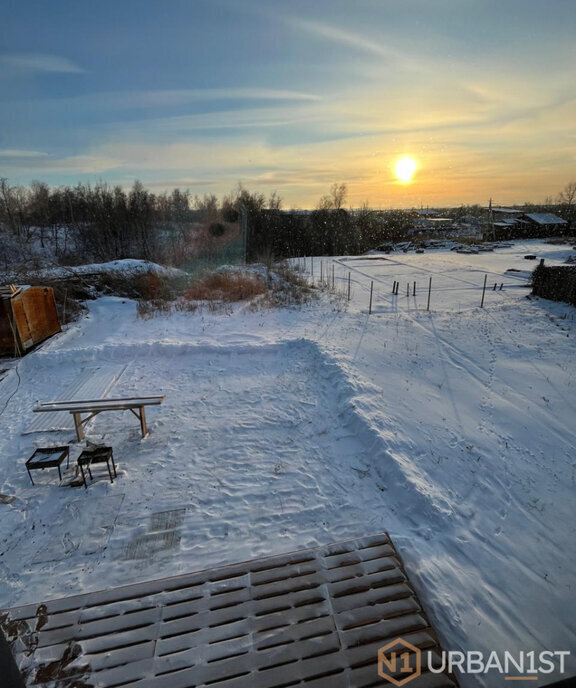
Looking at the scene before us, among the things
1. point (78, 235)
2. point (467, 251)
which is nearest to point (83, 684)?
point (467, 251)

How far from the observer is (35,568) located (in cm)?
388

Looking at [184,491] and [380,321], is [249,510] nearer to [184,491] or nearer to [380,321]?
[184,491]

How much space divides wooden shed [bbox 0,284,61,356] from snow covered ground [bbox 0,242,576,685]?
1.73ft

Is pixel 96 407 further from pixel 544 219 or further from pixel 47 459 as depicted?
pixel 544 219

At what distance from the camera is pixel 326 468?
5316 millimetres

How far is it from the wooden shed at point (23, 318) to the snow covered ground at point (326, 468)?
53 cm

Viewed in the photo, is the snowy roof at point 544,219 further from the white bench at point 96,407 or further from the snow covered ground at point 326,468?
the white bench at point 96,407

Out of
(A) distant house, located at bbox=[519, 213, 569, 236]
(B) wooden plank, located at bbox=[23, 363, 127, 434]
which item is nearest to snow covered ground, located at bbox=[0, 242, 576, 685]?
(B) wooden plank, located at bbox=[23, 363, 127, 434]

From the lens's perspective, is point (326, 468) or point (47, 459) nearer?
point (47, 459)

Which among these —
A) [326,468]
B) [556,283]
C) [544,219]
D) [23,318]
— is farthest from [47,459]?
[544,219]

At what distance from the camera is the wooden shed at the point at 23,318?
9.41m

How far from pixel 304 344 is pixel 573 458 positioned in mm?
6026

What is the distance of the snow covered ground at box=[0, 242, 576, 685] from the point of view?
3727mm

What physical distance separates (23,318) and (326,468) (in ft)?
29.9
